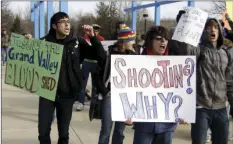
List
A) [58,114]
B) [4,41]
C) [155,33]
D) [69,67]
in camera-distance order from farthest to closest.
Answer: [4,41], [58,114], [69,67], [155,33]

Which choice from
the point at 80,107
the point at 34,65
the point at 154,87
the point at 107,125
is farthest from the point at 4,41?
the point at 154,87

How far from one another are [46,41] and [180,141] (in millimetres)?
2597

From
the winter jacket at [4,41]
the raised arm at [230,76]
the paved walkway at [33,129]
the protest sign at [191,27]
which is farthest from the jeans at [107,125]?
the winter jacket at [4,41]

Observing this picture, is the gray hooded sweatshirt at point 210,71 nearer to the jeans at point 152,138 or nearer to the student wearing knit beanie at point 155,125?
the student wearing knit beanie at point 155,125

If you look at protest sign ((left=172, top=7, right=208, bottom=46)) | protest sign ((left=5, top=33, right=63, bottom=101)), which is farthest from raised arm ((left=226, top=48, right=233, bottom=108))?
protest sign ((left=5, top=33, right=63, bottom=101))

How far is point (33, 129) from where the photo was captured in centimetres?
616

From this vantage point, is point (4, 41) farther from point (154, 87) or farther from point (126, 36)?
point (154, 87)

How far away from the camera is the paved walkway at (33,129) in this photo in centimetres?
557

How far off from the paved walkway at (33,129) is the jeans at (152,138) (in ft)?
7.11

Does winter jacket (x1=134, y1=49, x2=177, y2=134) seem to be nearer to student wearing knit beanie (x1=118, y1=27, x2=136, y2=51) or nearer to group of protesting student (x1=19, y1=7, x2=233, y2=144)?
group of protesting student (x1=19, y1=7, x2=233, y2=144)

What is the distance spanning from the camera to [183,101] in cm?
342

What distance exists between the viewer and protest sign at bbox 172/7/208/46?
3434 millimetres

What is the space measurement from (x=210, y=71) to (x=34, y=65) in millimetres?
1819

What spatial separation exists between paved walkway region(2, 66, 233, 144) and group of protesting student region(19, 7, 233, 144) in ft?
4.84
